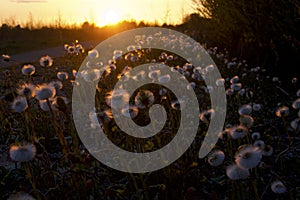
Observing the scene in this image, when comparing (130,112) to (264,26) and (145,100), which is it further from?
(264,26)

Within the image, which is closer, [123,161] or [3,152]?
[123,161]

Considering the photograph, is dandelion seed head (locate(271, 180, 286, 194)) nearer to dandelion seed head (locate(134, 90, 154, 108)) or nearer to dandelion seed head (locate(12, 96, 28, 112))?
dandelion seed head (locate(134, 90, 154, 108))

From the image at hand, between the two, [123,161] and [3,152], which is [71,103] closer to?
[3,152]

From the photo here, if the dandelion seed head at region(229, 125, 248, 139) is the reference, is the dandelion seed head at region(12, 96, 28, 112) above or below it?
above

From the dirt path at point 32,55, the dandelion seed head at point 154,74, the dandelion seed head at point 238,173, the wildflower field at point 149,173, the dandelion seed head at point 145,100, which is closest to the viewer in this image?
the dandelion seed head at point 238,173

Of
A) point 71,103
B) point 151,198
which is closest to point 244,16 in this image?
point 71,103

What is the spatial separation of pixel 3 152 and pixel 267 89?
379cm

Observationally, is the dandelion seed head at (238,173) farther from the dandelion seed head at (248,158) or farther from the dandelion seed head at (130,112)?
the dandelion seed head at (130,112)

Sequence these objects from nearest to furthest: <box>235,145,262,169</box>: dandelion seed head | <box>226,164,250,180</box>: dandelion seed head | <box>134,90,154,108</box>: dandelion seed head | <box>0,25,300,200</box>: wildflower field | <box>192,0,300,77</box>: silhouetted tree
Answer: <box>235,145,262,169</box>: dandelion seed head
<box>226,164,250,180</box>: dandelion seed head
<box>0,25,300,200</box>: wildflower field
<box>134,90,154,108</box>: dandelion seed head
<box>192,0,300,77</box>: silhouetted tree

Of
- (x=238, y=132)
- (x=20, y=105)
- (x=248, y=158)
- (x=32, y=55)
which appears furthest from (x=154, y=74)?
(x=32, y=55)

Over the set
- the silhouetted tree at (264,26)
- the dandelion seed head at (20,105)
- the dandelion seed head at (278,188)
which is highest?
the silhouetted tree at (264,26)

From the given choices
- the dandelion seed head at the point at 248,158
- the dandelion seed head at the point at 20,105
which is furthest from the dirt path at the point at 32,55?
the dandelion seed head at the point at 248,158

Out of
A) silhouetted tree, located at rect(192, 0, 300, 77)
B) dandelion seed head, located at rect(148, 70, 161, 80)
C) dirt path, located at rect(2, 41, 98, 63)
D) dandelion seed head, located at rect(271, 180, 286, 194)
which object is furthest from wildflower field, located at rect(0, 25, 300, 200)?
dirt path, located at rect(2, 41, 98, 63)

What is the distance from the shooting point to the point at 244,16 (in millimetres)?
7688
